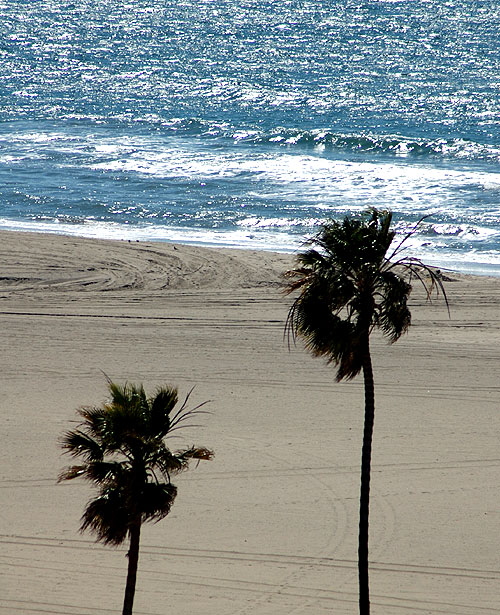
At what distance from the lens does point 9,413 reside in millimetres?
15625

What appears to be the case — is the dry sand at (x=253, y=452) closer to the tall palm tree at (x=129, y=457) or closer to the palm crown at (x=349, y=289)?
the tall palm tree at (x=129, y=457)

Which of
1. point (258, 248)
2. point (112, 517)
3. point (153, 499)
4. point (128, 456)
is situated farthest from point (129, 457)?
point (258, 248)

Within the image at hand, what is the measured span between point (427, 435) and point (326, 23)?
6024cm

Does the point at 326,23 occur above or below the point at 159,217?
above

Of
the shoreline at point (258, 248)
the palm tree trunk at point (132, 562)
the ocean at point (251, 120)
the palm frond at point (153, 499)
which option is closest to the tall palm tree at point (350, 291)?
the palm frond at point (153, 499)

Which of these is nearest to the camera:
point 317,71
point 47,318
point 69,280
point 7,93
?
point 47,318

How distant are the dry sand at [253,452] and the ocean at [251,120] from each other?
22.4 feet

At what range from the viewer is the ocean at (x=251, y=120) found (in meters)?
30.8

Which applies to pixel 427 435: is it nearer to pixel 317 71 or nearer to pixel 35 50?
pixel 317 71

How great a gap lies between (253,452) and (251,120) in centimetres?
3524

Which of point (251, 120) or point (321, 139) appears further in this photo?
point (251, 120)

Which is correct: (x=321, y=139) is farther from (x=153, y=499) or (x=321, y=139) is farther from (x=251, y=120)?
(x=153, y=499)

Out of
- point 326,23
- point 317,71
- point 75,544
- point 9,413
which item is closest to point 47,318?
point 9,413

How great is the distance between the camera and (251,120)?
4725 centimetres
